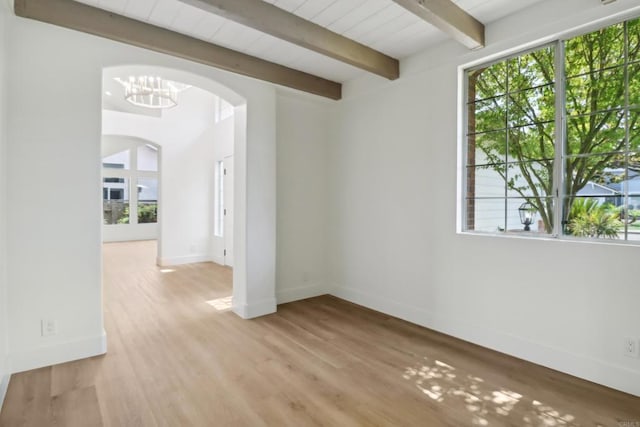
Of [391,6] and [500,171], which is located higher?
[391,6]

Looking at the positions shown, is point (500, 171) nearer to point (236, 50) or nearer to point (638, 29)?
point (638, 29)

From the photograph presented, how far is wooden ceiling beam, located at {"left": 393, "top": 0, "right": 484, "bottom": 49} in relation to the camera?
2.27m

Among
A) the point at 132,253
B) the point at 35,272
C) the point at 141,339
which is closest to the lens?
the point at 35,272

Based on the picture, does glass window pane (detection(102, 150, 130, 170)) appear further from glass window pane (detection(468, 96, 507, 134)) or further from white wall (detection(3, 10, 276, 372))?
glass window pane (detection(468, 96, 507, 134))

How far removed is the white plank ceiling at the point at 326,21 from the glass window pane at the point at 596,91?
720 millimetres

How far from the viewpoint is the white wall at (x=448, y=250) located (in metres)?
2.30

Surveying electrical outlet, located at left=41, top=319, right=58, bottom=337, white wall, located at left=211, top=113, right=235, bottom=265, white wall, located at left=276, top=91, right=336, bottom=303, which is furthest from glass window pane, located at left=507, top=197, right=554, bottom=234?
white wall, located at left=211, top=113, right=235, bottom=265

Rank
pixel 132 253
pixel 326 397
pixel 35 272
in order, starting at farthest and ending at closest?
pixel 132 253 < pixel 35 272 < pixel 326 397

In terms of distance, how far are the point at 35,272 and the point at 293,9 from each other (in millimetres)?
2818

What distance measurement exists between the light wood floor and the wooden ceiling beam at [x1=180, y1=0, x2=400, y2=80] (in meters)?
2.59

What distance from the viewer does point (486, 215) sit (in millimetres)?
3057

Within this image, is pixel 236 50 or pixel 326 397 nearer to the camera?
pixel 326 397

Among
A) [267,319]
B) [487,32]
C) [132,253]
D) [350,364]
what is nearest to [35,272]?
[267,319]

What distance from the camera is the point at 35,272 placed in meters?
2.48
